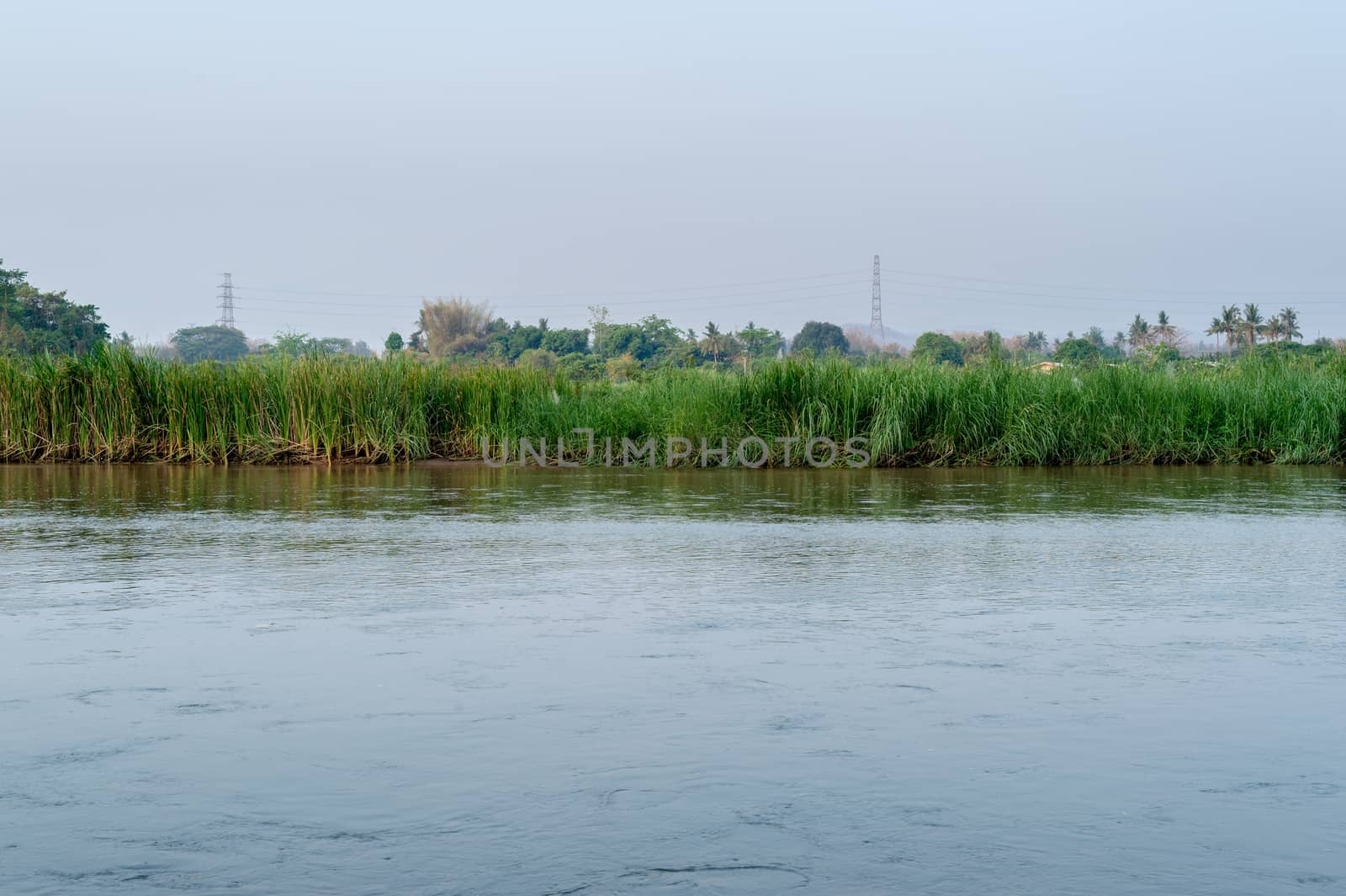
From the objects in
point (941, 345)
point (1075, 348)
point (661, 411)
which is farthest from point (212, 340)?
point (661, 411)

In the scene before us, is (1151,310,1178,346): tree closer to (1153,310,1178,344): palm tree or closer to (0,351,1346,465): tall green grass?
(1153,310,1178,344): palm tree

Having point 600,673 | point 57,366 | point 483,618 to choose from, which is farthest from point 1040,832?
point 57,366

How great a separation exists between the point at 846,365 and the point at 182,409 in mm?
7872

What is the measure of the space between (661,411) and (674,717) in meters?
11.4

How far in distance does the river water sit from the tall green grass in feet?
23.4

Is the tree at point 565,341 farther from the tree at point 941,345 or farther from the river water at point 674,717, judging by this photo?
the river water at point 674,717

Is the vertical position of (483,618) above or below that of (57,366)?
below

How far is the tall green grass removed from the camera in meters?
14.4

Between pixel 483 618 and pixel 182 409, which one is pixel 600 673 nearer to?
pixel 483 618

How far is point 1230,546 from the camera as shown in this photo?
6934mm

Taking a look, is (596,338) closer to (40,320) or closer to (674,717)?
(40,320)

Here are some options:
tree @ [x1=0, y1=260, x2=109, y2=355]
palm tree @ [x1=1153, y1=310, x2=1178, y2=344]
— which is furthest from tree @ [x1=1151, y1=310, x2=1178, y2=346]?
tree @ [x1=0, y1=260, x2=109, y2=355]

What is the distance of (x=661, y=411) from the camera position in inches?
578

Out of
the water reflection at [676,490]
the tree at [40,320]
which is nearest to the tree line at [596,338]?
the tree at [40,320]
